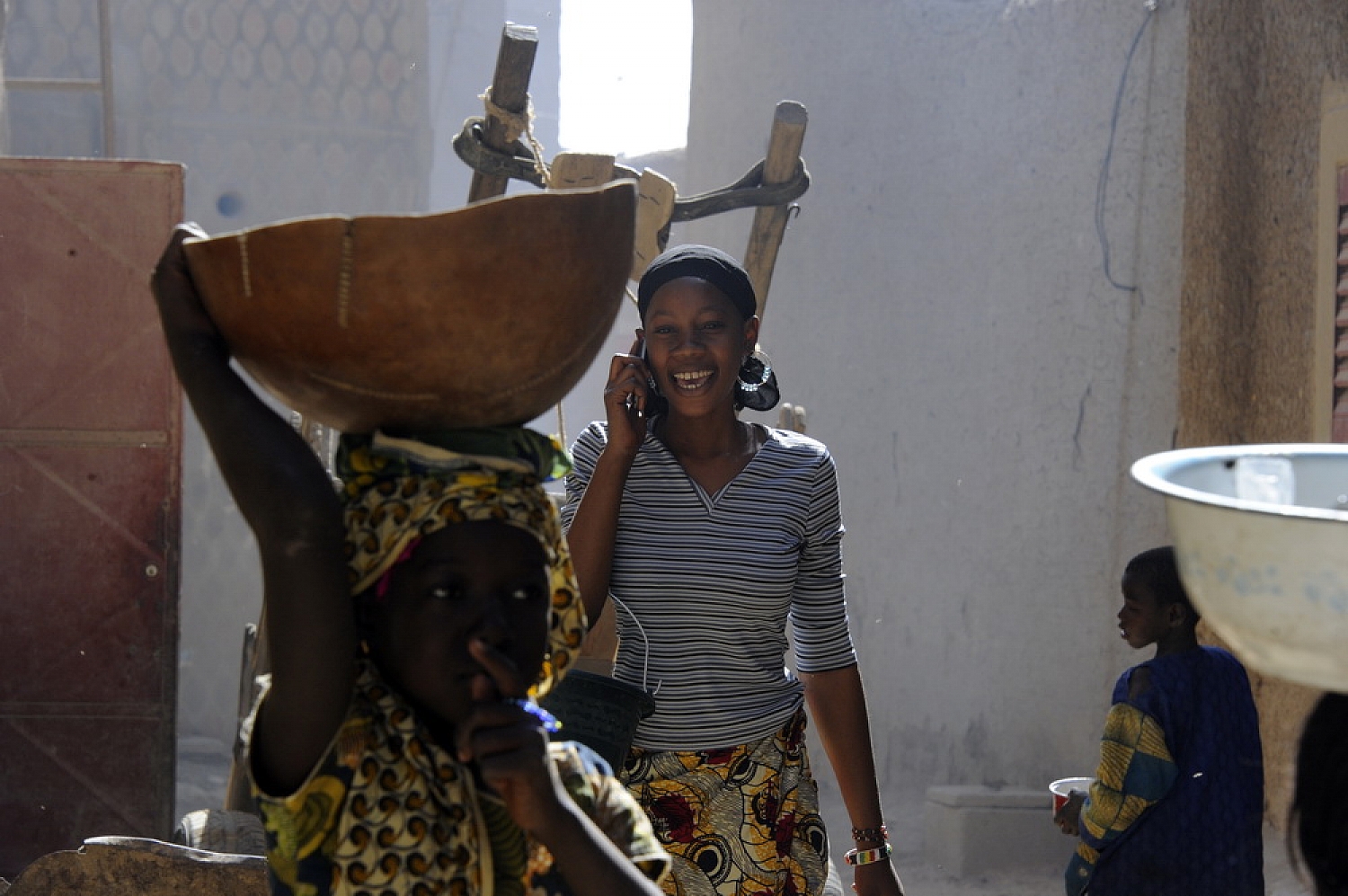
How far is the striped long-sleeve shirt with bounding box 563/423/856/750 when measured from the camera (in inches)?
107

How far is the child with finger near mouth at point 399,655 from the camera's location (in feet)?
4.69

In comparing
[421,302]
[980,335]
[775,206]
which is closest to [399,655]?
[421,302]

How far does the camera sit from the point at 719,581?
2736mm

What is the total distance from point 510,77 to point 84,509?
2.96m

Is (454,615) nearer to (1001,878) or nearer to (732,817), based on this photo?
(732,817)

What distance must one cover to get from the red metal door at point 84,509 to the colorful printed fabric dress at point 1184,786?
3.98 m

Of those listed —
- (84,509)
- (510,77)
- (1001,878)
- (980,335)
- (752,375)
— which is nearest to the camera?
(752,375)

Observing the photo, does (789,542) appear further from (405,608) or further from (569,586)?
(405,608)

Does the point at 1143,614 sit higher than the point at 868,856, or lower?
higher

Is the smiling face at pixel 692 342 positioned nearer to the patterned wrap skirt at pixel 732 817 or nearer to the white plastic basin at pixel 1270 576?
the patterned wrap skirt at pixel 732 817

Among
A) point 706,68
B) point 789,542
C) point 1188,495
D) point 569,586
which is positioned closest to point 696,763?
point 789,542

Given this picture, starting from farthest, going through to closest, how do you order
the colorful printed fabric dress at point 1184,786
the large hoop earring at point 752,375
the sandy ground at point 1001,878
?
the sandy ground at point 1001,878 → the colorful printed fabric dress at point 1184,786 → the large hoop earring at point 752,375

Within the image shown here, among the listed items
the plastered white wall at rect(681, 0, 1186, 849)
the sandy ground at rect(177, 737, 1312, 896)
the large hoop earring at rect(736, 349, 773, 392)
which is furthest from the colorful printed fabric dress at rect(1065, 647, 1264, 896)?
the plastered white wall at rect(681, 0, 1186, 849)

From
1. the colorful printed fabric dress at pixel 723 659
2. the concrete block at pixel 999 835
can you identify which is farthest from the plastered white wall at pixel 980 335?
the colorful printed fabric dress at pixel 723 659
